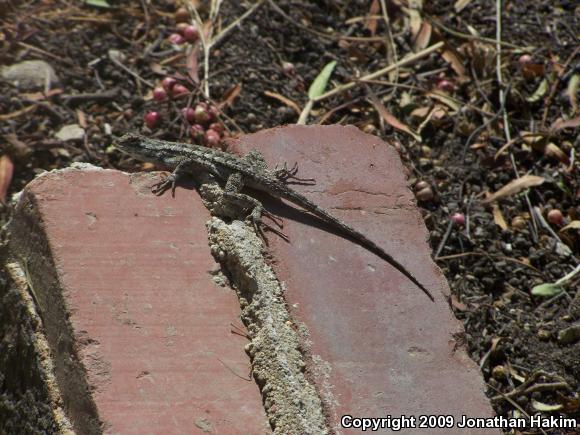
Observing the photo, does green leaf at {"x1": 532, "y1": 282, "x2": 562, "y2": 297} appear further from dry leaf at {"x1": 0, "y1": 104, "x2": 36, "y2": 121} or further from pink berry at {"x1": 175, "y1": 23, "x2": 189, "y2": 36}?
dry leaf at {"x1": 0, "y1": 104, "x2": 36, "y2": 121}

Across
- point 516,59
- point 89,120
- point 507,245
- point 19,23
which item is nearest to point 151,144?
point 89,120

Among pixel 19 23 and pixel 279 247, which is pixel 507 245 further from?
pixel 19 23

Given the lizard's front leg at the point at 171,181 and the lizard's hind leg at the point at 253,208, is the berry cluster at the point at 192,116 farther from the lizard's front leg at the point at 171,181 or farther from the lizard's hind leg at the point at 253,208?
the lizard's hind leg at the point at 253,208

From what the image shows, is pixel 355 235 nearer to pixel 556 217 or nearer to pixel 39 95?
pixel 556 217

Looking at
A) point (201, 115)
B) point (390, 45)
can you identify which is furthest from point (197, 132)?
point (390, 45)

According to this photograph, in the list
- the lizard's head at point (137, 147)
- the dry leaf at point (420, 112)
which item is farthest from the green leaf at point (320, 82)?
the lizard's head at point (137, 147)

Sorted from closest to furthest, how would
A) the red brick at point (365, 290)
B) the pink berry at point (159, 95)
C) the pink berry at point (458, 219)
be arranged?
the red brick at point (365, 290)
the pink berry at point (458, 219)
the pink berry at point (159, 95)

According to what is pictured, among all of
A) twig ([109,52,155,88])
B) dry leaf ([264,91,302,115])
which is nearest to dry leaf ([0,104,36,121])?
twig ([109,52,155,88])
